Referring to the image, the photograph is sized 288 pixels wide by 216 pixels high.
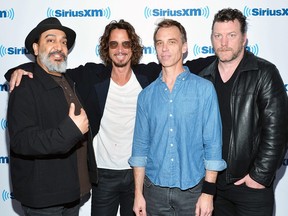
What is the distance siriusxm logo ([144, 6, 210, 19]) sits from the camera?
10.5 feet

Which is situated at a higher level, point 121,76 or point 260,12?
point 260,12

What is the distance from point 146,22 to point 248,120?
1.51 metres

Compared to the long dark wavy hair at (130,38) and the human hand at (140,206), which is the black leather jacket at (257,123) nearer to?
the human hand at (140,206)

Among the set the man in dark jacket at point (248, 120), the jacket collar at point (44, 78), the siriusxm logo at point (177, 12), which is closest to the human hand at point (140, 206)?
the man in dark jacket at point (248, 120)

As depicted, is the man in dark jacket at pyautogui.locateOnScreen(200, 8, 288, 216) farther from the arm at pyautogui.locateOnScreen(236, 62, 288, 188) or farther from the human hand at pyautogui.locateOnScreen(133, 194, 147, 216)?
the human hand at pyautogui.locateOnScreen(133, 194, 147, 216)

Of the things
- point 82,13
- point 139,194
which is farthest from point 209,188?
point 82,13

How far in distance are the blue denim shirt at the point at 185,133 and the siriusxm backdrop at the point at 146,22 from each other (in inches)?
49.8

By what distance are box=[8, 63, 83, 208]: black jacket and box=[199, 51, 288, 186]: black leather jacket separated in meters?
1.07

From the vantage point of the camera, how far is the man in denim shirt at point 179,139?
1992mm

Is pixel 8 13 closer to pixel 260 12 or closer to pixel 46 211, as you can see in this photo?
pixel 46 211

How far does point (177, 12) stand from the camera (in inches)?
126

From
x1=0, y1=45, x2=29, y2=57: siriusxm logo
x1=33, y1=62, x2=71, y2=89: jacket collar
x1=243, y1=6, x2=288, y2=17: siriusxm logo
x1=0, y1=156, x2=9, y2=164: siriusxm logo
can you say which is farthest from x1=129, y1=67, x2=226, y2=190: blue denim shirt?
x1=0, y1=156, x2=9, y2=164: siriusxm logo

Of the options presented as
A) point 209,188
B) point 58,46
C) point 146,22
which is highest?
point 146,22

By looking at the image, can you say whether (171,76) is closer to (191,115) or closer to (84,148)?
(191,115)
